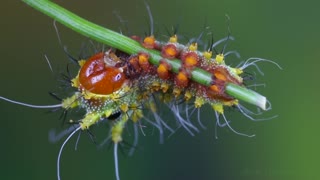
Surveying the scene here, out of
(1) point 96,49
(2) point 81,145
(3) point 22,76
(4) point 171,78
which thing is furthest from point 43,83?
(4) point 171,78

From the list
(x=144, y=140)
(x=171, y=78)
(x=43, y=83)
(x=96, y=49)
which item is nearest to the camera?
(x=171, y=78)

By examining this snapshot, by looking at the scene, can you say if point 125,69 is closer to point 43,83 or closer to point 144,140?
point 144,140

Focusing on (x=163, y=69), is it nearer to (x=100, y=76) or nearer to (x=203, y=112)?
(x=100, y=76)

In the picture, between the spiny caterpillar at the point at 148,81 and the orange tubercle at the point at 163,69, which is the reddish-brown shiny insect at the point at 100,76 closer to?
the spiny caterpillar at the point at 148,81

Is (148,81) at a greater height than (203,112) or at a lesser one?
lesser

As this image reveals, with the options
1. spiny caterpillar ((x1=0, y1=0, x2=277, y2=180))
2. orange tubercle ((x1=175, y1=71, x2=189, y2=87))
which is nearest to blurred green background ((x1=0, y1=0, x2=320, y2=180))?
spiny caterpillar ((x1=0, y1=0, x2=277, y2=180))

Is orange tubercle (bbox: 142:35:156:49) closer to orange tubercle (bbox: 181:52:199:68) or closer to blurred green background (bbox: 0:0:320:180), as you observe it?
orange tubercle (bbox: 181:52:199:68)

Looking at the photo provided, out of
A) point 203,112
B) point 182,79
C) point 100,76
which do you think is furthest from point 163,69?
point 203,112

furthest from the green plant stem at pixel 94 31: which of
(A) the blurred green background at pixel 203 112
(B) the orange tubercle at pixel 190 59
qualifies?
(A) the blurred green background at pixel 203 112
